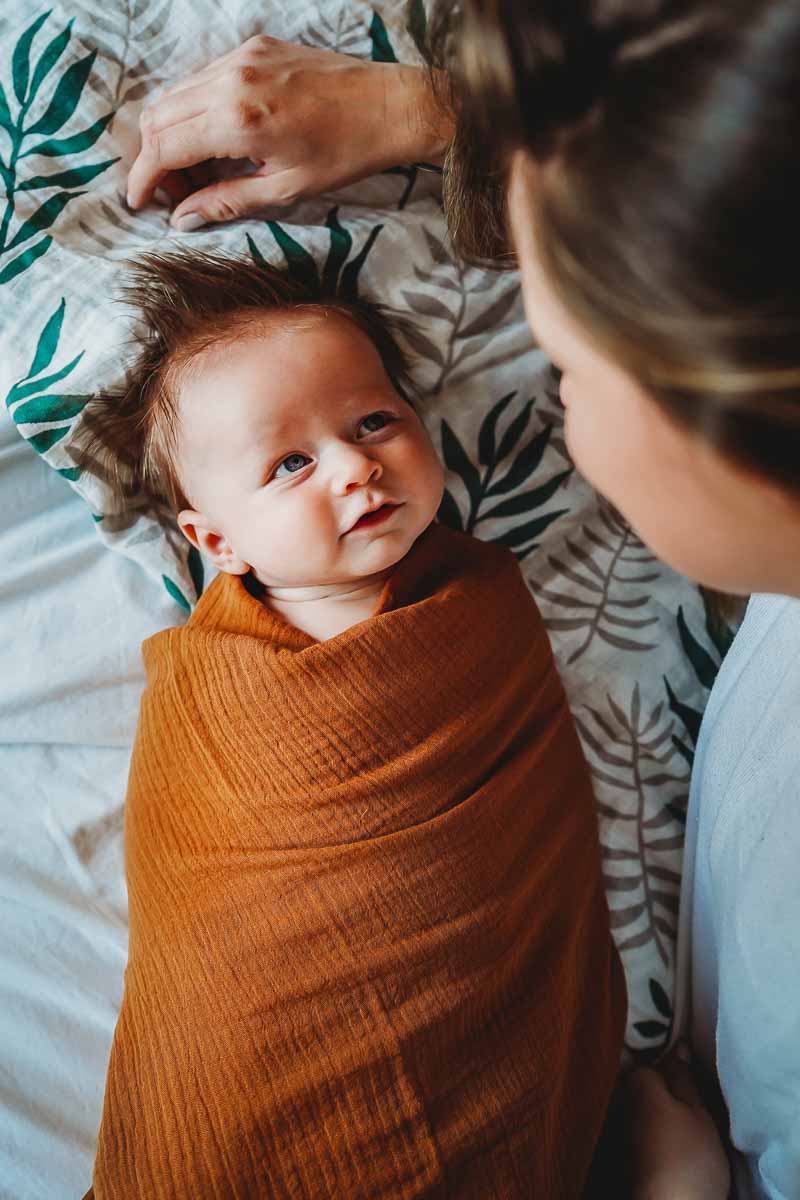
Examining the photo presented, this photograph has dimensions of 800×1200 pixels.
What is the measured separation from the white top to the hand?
1.6 inches

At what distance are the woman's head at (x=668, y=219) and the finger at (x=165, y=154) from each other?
48cm

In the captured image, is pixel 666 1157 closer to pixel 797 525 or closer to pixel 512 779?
pixel 512 779

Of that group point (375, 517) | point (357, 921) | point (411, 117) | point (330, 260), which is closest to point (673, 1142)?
point (357, 921)

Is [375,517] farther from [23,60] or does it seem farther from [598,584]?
[23,60]

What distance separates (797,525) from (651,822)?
0.66 meters

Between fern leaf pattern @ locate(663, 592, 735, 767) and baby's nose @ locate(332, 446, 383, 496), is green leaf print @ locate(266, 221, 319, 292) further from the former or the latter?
fern leaf pattern @ locate(663, 592, 735, 767)

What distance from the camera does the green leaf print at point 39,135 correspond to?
3.09 feet

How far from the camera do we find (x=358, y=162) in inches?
37.7

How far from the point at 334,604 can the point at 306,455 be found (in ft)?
0.54

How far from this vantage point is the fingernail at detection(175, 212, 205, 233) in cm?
96

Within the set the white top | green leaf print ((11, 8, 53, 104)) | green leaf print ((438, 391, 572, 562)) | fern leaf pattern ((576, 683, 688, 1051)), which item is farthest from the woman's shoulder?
green leaf print ((11, 8, 53, 104))

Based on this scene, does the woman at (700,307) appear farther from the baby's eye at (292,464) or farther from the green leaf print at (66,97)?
the green leaf print at (66,97)

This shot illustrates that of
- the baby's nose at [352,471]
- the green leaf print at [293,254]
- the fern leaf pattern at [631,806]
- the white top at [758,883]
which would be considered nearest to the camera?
the white top at [758,883]

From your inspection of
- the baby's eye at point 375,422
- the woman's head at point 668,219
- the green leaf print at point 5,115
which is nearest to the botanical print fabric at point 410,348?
the green leaf print at point 5,115
